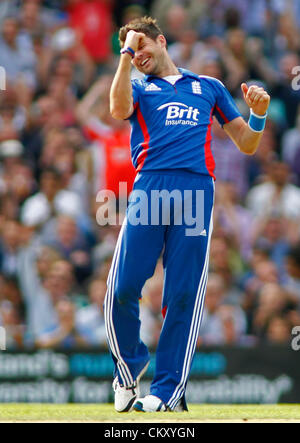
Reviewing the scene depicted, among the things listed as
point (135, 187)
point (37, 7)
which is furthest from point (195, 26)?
point (135, 187)

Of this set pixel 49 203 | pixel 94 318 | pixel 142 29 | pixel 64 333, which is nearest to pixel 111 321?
pixel 142 29

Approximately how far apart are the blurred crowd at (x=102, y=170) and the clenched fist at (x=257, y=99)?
391cm

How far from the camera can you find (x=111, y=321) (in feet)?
19.2

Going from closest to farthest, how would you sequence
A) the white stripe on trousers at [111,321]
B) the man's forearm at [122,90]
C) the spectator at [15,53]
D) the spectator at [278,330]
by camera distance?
the man's forearm at [122,90] → the white stripe on trousers at [111,321] → the spectator at [278,330] → the spectator at [15,53]

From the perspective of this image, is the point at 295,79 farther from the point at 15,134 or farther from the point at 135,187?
the point at 135,187

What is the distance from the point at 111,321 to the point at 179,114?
1.38 metres

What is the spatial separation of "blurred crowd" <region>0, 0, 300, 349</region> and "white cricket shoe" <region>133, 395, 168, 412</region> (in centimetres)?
379

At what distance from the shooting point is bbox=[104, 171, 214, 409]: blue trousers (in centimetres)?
572

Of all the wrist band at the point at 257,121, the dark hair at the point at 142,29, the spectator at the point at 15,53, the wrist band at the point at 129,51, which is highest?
the spectator at the point at 15,53

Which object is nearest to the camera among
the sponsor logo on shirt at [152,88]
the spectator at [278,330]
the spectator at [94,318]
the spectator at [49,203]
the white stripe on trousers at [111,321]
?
the white stripe on trousers at [111,321]

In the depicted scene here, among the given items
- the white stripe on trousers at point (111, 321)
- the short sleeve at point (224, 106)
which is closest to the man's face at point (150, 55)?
the short sleeve at point (224, 106)

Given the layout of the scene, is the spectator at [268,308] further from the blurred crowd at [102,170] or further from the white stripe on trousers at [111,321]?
the white stripe on trousers at [111,321]

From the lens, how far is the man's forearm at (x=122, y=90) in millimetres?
5605

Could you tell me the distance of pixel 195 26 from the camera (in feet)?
43.2
